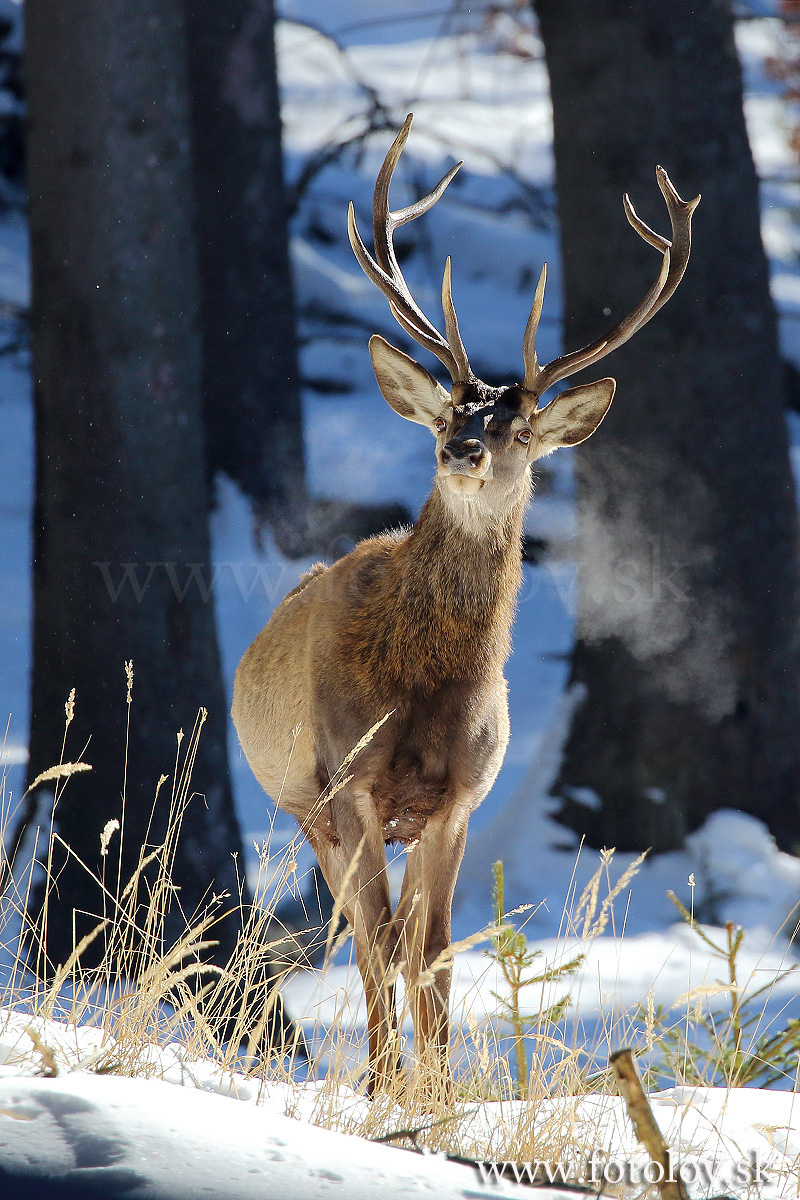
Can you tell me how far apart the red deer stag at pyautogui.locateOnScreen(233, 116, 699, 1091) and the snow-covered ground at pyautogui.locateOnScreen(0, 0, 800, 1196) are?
0.35 meters

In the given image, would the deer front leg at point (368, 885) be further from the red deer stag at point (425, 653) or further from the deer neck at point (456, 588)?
the deer neck at point (456, 588)

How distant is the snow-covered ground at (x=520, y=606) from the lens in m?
1.82

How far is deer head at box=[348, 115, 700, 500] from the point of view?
135 inches

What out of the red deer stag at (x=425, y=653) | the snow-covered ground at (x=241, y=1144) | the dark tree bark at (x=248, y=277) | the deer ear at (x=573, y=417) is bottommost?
the snow-covered ground at (x=241, y=1144)

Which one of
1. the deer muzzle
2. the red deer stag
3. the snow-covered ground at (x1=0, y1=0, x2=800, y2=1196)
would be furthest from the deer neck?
the snow-covered ground at (x1=0, y1=0, x2=800, y2=1196)

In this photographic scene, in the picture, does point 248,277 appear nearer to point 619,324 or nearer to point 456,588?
point 619,324

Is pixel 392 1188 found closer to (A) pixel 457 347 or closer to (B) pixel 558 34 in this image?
(A) pixel 457 347

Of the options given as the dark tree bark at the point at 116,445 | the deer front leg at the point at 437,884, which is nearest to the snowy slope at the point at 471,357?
the dark tree bark at the point at 116,445

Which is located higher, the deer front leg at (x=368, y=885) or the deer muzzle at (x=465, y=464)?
the deer muzzle at (x=465, y=464)

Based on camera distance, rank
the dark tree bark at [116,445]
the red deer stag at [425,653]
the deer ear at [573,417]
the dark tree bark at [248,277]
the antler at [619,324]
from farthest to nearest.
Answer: the dark tree bark at [248,277] → the dark tree bark at [116,445] → the deer ear at [573,417] → the antler at [619,324] → the red deer stag at [425,653]

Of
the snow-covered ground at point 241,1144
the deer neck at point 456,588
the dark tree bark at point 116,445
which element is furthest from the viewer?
the dark tree bark at point 116,445

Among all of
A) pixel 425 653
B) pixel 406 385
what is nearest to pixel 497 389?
pixel 406 385

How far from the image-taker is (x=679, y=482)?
650 cm

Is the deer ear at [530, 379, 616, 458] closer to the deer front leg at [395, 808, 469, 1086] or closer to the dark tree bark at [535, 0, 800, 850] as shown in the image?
the deer front leg at [395, 808, 469, 1086]
